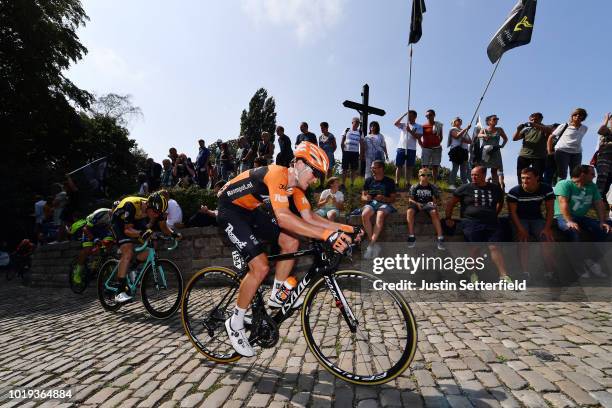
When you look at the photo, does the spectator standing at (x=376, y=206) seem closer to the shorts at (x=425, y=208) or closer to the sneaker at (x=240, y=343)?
the shorts at (x=425, y=208)

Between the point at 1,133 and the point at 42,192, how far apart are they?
486cm

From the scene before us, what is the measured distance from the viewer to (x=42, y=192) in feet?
50.8

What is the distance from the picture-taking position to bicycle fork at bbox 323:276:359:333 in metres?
2.90

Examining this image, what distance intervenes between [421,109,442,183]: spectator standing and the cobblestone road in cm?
542

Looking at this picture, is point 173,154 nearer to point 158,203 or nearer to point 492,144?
point 158,203

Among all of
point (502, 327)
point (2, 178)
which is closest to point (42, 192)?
point (2, 178)

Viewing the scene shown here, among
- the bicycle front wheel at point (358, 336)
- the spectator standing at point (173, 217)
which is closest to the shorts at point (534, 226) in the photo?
the bicycle front wheel at point (358, 336)

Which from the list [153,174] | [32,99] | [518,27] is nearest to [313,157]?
[518,27]

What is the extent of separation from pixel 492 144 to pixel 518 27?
3.63 m

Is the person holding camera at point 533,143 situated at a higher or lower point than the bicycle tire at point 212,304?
higher

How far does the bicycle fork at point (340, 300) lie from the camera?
290 centimetres

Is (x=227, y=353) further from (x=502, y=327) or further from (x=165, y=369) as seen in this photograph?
(x=502, y=327)

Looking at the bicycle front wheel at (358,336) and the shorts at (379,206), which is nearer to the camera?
the bicycle front wheel at (358,336)

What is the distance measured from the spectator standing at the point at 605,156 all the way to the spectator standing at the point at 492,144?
1919mm
